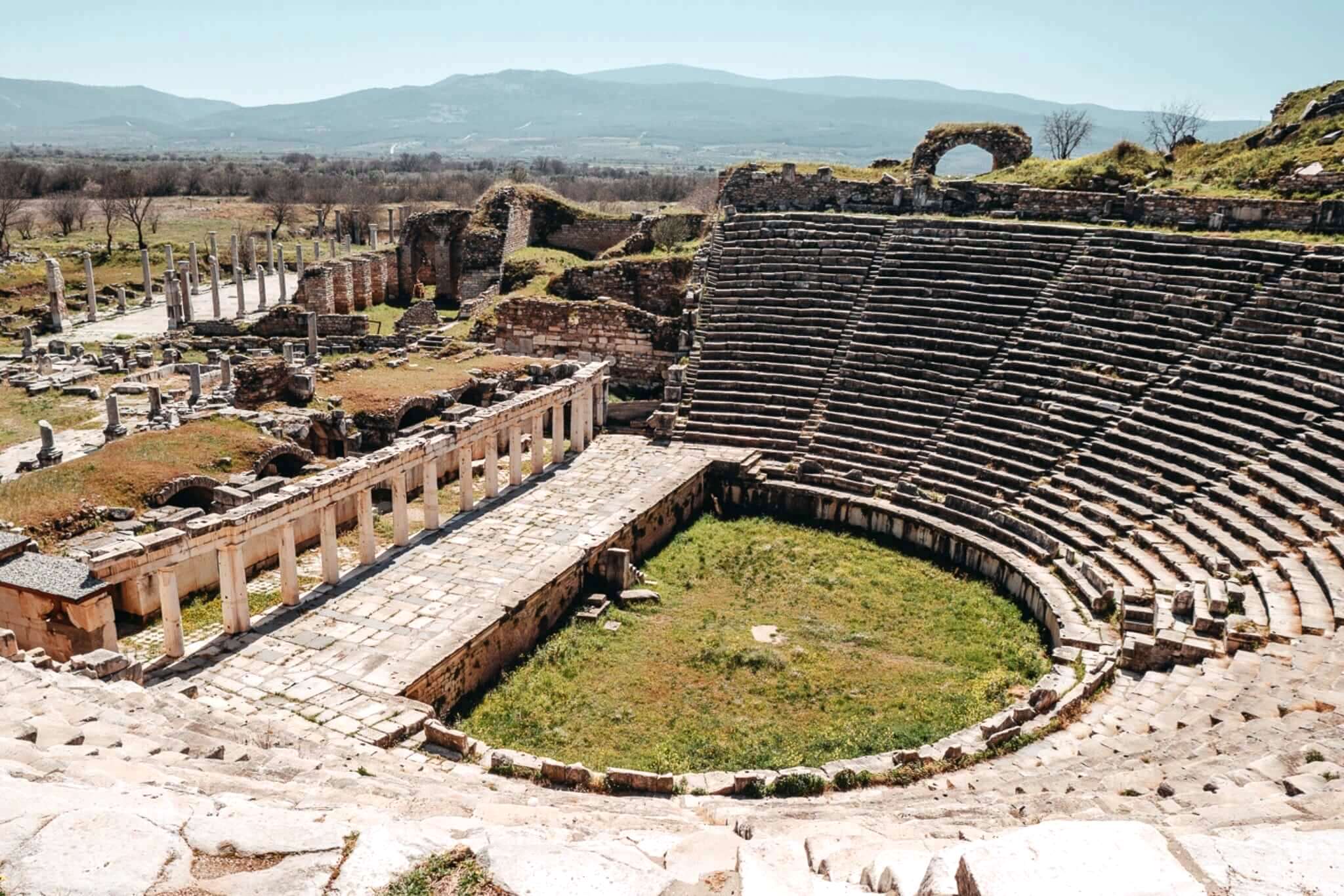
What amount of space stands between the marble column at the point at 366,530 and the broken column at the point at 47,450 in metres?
9.34

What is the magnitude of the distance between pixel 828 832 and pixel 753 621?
8699 mm

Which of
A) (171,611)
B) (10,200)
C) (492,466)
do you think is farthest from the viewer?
(10,200)

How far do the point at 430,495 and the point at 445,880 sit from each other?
44.5 ft

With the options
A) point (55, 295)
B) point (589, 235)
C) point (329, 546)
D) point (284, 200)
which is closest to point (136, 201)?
point (284, 200)

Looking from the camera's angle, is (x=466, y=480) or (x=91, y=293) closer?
(x=466, y=480)

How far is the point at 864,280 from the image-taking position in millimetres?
26328

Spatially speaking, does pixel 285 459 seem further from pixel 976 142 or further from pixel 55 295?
pixel 976 142

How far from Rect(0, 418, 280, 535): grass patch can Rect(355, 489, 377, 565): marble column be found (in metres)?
4.28

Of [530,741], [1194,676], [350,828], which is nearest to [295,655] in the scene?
[530,741]

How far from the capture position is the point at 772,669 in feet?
49.7

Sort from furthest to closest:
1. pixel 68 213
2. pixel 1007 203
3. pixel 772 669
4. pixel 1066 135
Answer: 1. pixel 68 213
2. pixel 1066 135
3. pixel 1007 203
4. pixel 772 669

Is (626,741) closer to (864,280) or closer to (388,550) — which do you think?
(388,550)

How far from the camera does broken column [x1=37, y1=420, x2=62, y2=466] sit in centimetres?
2181

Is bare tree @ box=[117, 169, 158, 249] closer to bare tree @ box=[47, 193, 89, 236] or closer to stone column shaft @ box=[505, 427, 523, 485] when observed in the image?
bare tree @ box=[47, 193, 89, 236]
